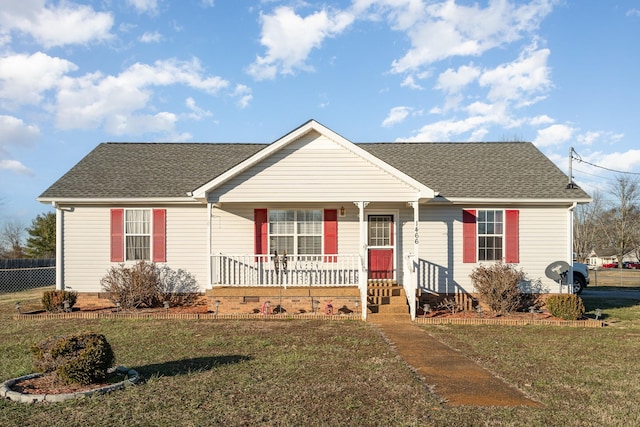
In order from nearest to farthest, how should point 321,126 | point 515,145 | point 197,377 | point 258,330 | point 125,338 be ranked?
point 197,377 < point 125,338 < point 258,330 < point 321,126 < point 515,145

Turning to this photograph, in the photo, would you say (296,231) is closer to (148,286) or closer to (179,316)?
(179,316)

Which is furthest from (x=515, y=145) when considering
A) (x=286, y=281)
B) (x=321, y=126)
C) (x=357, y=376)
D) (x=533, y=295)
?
(x=357, y=376)

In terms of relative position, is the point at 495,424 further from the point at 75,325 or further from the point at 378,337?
the point at 75,325

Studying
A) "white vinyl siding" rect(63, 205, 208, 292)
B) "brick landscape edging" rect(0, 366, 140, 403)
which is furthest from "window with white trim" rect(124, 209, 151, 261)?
"brick landscape edging" rect(0, 366, 140, 403)

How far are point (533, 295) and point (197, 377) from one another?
37.9 ft

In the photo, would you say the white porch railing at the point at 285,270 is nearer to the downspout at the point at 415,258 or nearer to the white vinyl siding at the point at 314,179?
the downspout at the point at 415,258

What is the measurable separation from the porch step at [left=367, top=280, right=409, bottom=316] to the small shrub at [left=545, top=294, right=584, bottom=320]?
3.90m

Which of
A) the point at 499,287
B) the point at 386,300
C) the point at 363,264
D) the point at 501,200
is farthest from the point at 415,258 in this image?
the point at 501,200

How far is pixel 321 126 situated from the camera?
14.5 meters

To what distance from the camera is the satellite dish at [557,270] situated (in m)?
15.2

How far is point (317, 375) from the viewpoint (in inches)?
310

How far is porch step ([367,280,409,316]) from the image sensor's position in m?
14.2

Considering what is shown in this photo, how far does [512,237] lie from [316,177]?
6.14 metres

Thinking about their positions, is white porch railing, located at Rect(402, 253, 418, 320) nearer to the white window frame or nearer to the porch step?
the porch step
